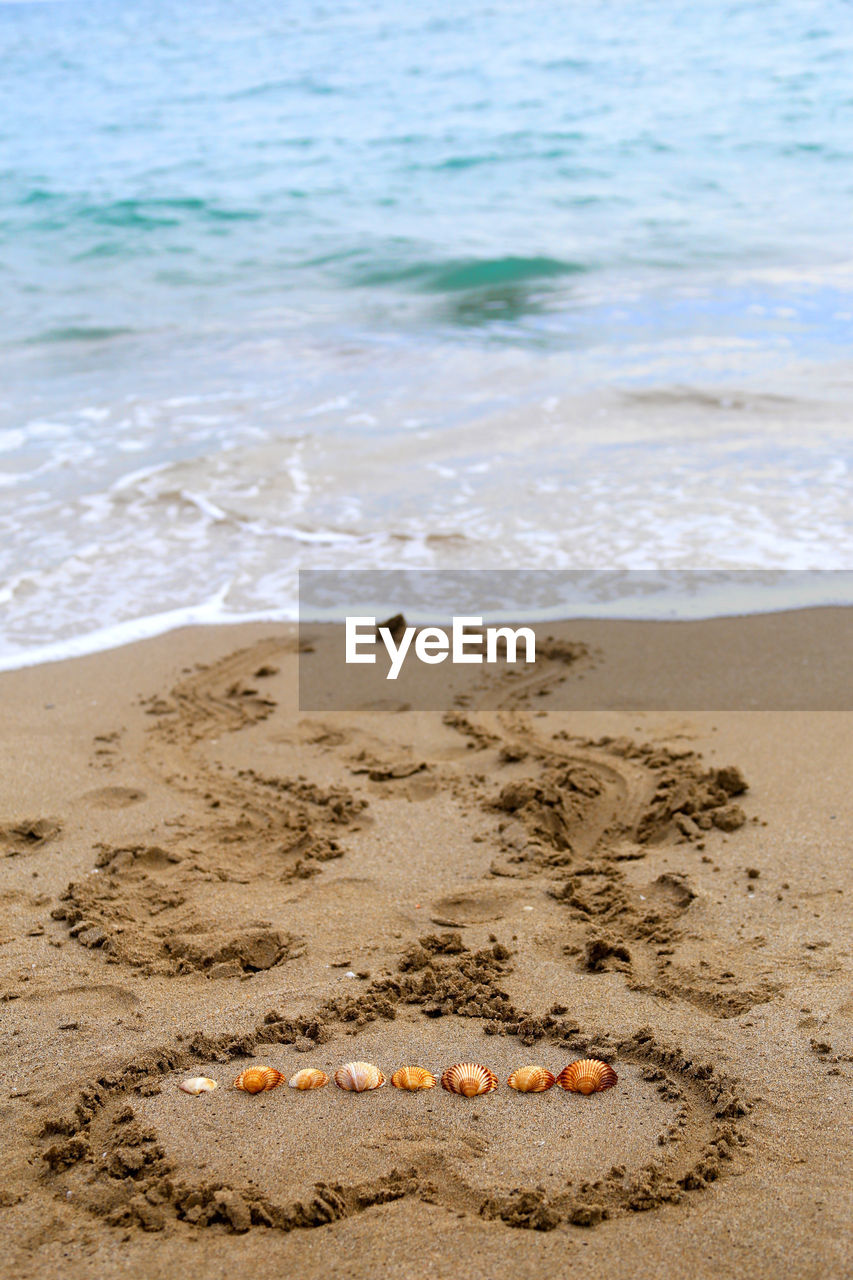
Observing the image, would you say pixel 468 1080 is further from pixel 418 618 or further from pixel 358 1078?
pixel 418 618

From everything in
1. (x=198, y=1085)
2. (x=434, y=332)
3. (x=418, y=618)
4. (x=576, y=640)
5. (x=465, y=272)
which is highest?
(x=465, y=272)

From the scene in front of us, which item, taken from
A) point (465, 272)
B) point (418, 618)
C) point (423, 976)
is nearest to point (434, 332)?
point (465, 272)

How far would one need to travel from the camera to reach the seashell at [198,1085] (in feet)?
6.87

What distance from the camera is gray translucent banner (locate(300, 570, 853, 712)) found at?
3.97 m


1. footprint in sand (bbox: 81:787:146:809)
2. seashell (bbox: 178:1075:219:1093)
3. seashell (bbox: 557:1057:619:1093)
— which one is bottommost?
seashell (bbox: 178:1075:219:1093)

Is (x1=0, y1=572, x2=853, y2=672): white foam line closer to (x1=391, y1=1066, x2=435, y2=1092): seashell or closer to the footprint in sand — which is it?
the footprint in sand

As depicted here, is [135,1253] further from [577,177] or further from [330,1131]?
[577,177]

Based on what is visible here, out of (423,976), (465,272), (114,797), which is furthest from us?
(465,272)

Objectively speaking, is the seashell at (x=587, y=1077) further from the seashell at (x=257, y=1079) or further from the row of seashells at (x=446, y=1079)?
the seashell at (x=257, y=1079)

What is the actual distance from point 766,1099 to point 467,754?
1755 millimetres

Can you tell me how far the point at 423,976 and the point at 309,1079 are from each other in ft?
1.39

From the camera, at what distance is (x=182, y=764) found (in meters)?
3.57

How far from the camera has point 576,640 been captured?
14.5 feet

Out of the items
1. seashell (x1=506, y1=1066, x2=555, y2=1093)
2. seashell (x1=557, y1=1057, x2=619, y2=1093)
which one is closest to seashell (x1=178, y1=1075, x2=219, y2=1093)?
seashell (x1=506, y1=1066, x2=555, y2=1093)
